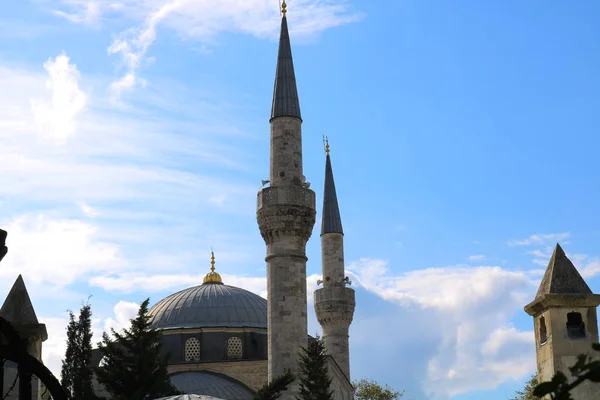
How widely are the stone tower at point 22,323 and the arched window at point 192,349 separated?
19.5 meters

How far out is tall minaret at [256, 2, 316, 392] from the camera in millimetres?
24766

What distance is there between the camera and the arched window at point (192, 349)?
3541 centimetres

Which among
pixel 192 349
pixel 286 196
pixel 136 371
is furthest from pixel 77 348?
pixel 192 349

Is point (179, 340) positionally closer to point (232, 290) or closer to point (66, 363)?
point (232, 290)

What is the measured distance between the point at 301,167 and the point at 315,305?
1079cm

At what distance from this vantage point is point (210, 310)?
123 ft

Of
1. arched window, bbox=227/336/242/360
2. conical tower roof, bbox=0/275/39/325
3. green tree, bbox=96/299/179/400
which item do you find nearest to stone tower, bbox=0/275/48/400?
conical tower roof, bbox=0/275/39/325

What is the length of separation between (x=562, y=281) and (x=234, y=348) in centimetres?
2362

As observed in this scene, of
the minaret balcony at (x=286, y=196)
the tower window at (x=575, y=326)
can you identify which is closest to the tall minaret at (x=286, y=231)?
the minaret balcony at (x=286, y=196)

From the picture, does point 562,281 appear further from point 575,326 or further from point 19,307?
point 19,307

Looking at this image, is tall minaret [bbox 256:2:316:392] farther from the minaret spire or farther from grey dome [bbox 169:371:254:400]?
the minaret spire

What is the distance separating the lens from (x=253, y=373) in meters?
34.2

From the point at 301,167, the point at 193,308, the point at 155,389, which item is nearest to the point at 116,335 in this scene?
the point at 155,389

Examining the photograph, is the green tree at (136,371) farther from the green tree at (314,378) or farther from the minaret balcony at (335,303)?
the minaret balcony at (335,303)
